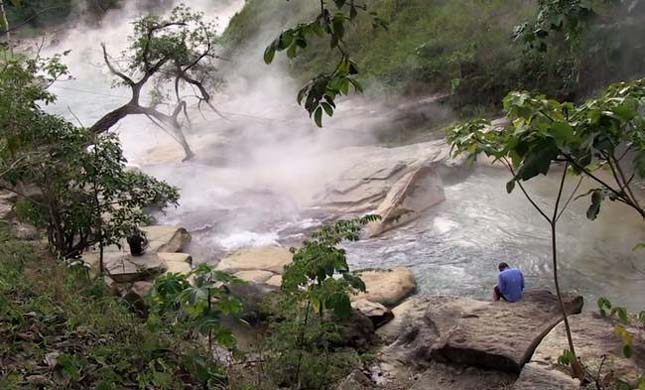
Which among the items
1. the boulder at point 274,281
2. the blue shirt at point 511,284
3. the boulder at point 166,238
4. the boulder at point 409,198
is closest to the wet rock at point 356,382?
the blue shirt at point 511,284

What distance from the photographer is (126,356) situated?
11.1 feet


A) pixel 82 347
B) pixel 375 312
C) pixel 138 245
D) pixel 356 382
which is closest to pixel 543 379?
pixel 356 382

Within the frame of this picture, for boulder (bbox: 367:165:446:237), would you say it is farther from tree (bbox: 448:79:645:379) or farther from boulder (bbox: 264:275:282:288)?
tree (bbox: 448:79:645:379)

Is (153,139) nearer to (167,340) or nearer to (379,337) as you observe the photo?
(379,337)

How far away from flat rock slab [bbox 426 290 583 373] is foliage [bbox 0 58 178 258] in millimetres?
3045

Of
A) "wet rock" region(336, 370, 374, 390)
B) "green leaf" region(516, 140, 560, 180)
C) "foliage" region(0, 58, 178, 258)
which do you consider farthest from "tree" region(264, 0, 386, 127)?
"foliage" region(0, 58, 178, 258)

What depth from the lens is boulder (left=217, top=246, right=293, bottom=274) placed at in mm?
8297

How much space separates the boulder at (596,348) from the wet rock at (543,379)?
0.12ft

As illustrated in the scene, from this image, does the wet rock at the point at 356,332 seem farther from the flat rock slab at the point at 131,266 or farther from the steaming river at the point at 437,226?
the flat rock slab at the point at 131,266

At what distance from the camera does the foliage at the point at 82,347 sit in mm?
3195

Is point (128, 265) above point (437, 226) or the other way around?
above

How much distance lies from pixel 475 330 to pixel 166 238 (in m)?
5.13

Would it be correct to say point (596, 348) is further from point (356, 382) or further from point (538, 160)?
point (538, 160)

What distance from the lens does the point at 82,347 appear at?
12.0ft
